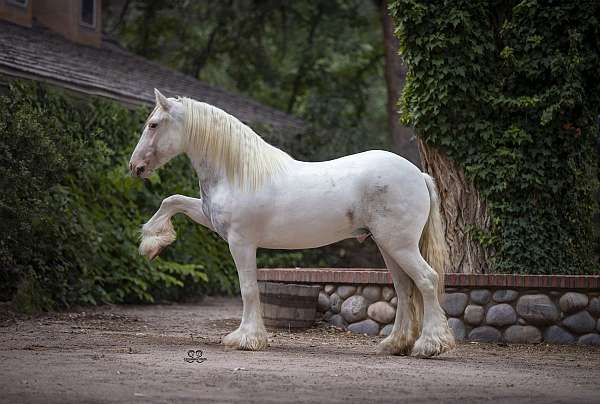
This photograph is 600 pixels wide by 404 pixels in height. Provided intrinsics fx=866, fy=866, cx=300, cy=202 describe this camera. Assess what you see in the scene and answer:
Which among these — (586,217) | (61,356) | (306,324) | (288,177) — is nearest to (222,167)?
→ (288,177)

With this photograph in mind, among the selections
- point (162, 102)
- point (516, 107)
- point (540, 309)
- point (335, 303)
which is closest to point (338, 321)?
point (335, 303)

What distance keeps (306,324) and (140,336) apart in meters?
2.01

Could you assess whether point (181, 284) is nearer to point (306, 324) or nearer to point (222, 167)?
point (306, 324)

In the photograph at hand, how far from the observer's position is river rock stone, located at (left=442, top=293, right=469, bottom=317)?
858 cm

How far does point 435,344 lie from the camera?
263 inches

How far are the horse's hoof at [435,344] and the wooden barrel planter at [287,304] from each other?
2575 mm

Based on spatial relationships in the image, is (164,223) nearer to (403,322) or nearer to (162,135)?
(162,135)

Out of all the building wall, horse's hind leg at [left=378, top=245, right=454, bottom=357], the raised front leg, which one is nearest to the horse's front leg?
the raised front leg

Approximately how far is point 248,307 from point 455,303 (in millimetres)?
2577

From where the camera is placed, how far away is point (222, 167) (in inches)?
278

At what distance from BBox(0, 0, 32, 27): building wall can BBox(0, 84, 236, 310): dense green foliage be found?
15.1 feet

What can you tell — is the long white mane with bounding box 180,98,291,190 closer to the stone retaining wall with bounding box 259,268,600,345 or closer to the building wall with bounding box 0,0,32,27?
the stone retaining wall with bounding box 259,268,600,345

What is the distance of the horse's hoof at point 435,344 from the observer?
6680 mm

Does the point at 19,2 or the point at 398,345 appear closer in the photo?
the point at 398,345
